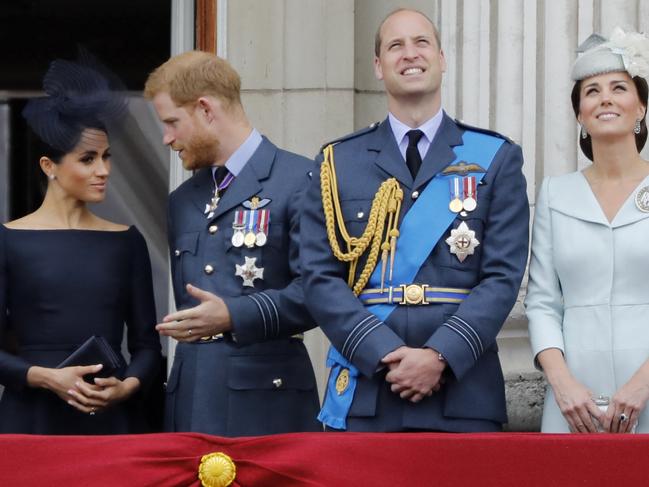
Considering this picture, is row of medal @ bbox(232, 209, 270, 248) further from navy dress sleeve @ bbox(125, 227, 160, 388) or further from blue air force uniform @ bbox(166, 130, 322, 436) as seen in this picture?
navy dress sleeve @ bbox(125, 227, 160, 388)

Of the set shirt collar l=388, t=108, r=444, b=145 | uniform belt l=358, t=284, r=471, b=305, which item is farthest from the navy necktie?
uniform belt l=358, t=284, r=471, b=305

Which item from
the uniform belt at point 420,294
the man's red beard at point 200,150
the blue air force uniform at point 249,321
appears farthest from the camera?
the man's red beard at point 200,150

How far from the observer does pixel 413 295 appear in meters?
4.59

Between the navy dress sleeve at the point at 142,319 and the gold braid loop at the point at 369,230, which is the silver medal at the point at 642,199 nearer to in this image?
the gold braid loop at the point at 369,230

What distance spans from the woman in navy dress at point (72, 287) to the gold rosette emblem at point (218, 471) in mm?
942

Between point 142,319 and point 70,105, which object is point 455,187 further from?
point 70,105

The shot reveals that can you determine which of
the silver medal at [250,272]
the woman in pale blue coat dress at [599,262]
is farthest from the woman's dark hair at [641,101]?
the silver medal at [250,272]

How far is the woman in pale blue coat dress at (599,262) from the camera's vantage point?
455cm

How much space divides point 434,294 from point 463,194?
0.92ft

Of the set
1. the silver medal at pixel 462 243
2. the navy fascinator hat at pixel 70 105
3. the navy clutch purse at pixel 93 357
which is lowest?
the navy clutch purse at pixel 93 357

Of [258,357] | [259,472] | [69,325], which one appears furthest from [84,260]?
[259,472]

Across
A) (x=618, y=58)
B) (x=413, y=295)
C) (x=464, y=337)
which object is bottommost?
(x=464, y=337)

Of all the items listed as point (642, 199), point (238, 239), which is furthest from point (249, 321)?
point (642, 199)

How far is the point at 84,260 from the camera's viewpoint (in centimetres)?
524
